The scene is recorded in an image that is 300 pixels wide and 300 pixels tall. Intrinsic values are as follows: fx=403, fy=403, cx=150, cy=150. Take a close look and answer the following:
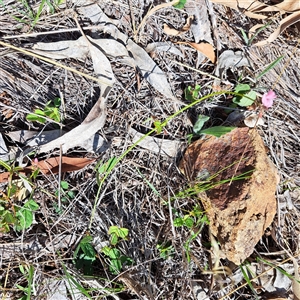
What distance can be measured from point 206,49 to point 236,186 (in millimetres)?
762

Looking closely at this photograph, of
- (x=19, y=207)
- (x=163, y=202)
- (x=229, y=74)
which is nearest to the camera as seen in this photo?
(x=19, y=207)

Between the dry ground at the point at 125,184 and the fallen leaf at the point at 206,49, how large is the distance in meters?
0.03

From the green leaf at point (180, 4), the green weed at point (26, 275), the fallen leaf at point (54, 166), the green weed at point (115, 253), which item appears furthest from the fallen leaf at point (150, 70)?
the green weed at point (26, 275)

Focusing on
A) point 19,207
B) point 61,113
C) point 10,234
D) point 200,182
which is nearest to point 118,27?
point 61,113

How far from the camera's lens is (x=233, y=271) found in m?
2.15

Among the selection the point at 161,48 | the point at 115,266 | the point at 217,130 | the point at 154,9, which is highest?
the point at 154,9

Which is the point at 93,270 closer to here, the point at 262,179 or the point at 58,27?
the point at 262,179

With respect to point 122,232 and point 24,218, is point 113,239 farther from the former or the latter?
point 24,218

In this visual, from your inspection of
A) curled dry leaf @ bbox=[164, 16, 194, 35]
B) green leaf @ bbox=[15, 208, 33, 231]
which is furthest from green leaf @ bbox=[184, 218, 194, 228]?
curled dry leaf @ bbox=[164, 16, 194, 35]

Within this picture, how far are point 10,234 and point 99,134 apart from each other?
666mm

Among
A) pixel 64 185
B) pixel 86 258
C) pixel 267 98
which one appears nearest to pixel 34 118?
pixel 64 185

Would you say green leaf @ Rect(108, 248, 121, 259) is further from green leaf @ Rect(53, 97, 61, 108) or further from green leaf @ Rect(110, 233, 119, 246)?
green leaf @ Rect(53, 97, 61, 108)

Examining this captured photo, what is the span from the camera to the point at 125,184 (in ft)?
6.86

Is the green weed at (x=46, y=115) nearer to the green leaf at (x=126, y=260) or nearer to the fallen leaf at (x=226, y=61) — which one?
the green leaf at (x=126, y=260)
